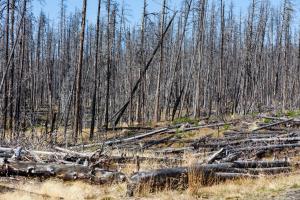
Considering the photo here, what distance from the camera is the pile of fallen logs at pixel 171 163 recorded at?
8547 mm

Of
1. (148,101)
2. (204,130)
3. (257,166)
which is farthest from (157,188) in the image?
(148,101)

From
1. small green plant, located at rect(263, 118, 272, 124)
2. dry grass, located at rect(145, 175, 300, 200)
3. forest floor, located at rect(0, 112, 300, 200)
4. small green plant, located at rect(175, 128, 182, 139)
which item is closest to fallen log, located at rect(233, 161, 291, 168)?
forest floor, located at rect(0, 112, 300, 200)

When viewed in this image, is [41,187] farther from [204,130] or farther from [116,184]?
[204,130]

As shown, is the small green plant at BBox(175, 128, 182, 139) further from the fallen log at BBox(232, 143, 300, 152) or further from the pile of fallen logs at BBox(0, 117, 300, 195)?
the fallen log at BBox(232, 143, 300, 152)

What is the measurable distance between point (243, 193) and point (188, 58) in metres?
54.5

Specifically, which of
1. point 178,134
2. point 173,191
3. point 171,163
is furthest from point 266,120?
point 173,191

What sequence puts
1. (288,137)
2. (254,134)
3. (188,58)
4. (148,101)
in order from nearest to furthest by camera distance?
(288,137) < (254,134) < (148,101) < (188,58)

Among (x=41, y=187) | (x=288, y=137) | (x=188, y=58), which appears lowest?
(x=41, y=187)

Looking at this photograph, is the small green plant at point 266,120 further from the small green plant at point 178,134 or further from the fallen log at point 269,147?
the fallen log at point 269,147

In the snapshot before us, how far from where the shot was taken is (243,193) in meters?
8.11

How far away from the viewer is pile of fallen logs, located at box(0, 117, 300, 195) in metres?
8.55

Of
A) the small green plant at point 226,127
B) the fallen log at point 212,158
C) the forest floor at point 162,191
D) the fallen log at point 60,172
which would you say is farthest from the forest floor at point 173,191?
the small green plant at point 226,127

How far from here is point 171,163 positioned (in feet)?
35.0

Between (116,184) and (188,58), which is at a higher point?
(188,58)
